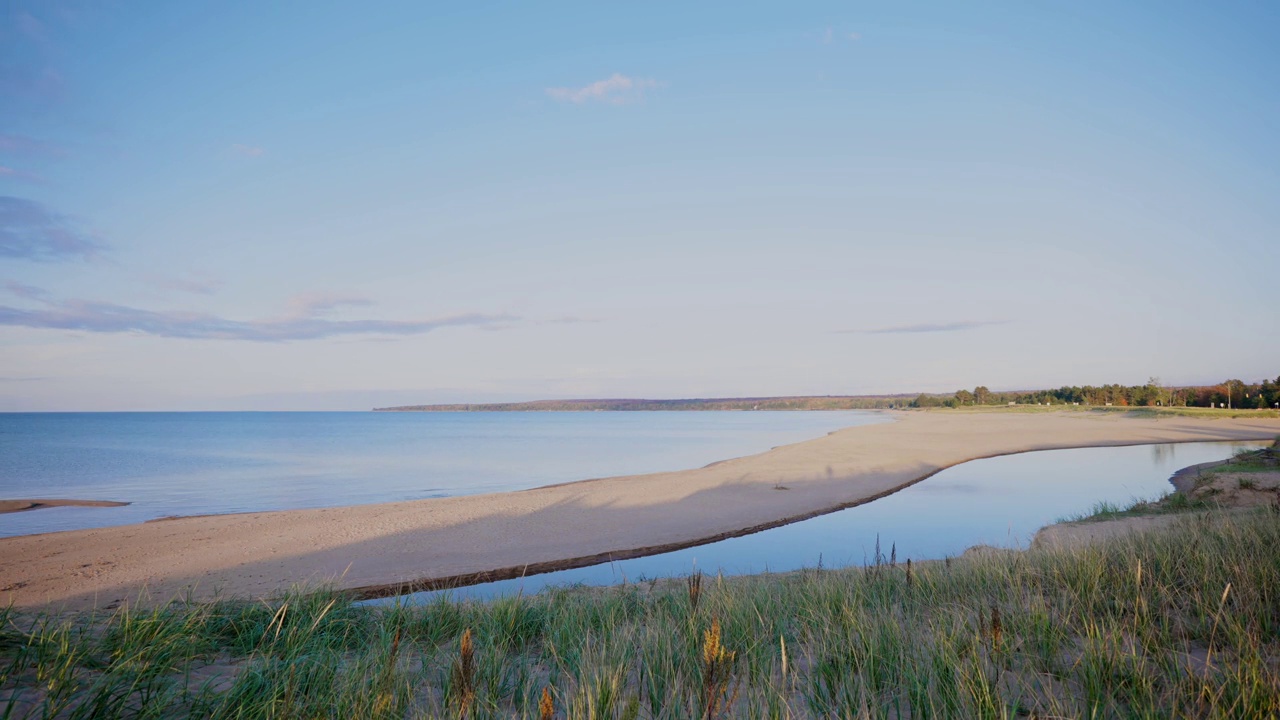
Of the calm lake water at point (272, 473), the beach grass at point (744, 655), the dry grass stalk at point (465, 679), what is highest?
the dry grass stalk at point (465, 679)

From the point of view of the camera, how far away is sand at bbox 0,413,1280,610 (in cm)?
1098

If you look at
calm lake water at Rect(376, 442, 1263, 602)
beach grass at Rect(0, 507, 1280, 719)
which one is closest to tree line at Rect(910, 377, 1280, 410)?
calm lake water at Rect(376, 442, 1263, 602)

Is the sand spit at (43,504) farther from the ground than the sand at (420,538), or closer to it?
closer to it

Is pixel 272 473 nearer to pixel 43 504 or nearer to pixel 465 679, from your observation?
pixel 43 504

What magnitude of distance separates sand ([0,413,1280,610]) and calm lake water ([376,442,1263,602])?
703 mm

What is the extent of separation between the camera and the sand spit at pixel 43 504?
19172 millimetres

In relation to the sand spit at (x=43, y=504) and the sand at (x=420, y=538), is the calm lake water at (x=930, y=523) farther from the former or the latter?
the sand spit at (x=43, y=504)

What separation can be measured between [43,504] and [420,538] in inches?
588

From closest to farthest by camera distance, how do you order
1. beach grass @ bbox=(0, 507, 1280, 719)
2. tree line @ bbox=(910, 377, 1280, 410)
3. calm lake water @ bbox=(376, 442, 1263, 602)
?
beach grass @ bbox=(0, 507, 1280, 719) < calm lake water @ bbox=(376, 442, 1263, 602) < tree line @ bbox=(910, 377, 1280, 410)

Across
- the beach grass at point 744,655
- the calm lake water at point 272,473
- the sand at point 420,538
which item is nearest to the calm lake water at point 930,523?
the sand at point 420,538

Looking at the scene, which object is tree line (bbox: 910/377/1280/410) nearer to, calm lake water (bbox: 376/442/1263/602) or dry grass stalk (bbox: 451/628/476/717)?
calm lake water (bbox: 376/442/1263/602)

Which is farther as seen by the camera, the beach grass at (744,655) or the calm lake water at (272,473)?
the calm lake water at (272,473)

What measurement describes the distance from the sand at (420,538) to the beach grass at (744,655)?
182cm

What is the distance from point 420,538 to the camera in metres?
14.4
